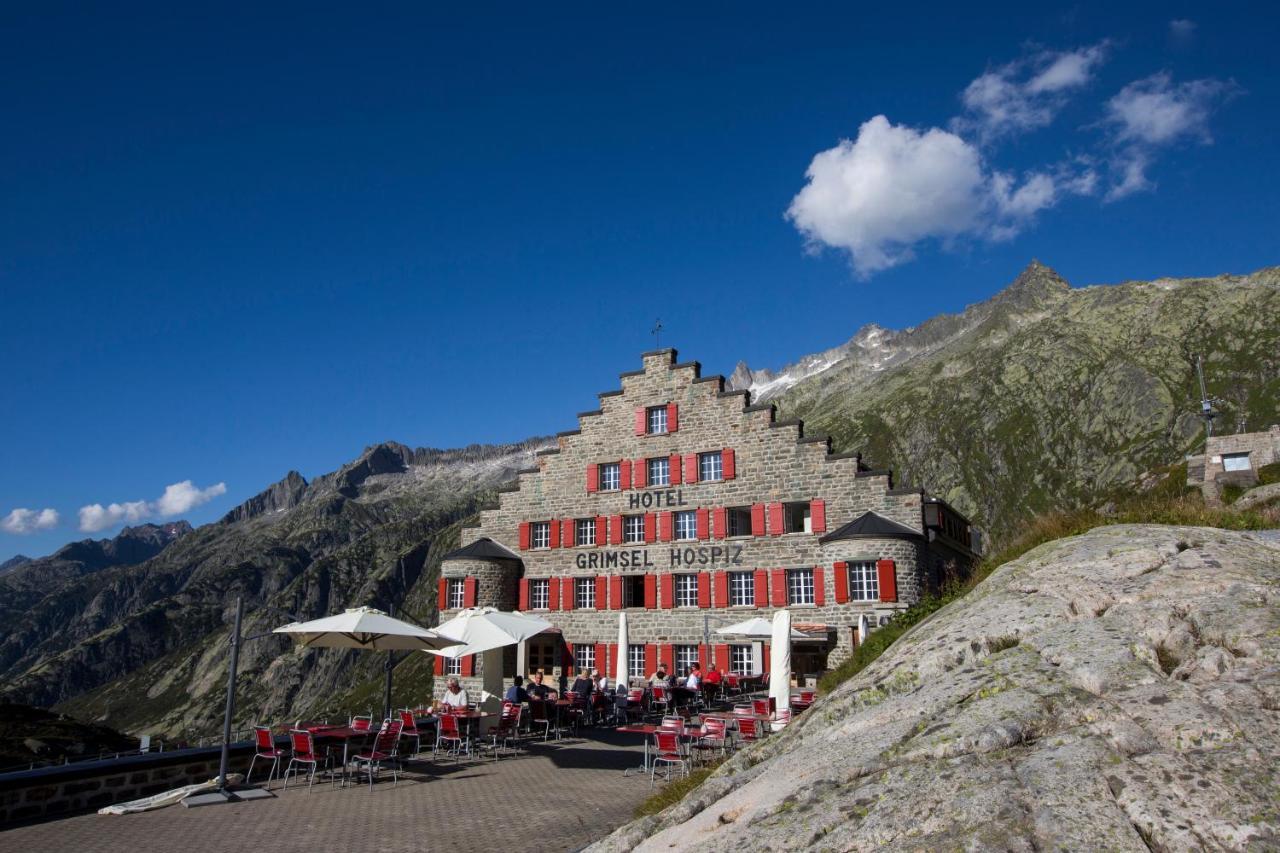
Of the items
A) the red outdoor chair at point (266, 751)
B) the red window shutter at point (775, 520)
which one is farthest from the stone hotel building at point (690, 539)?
the red outdoor chair at point (266, 751)

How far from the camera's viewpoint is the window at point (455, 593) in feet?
105

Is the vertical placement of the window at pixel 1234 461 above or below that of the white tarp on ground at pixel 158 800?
above

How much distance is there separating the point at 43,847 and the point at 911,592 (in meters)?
22.4

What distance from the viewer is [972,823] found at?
4.09 meters

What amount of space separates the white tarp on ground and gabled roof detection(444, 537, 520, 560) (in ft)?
64.7

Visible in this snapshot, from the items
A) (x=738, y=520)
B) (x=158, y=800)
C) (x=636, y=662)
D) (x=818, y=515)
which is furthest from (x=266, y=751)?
(x=738, y=520)

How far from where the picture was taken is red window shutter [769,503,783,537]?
28453mm

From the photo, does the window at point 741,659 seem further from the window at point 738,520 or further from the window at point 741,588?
the window at point 738,520

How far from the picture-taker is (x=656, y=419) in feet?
104

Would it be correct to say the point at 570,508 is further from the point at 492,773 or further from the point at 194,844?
the point at 194,844

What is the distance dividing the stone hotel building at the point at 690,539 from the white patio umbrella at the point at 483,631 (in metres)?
10.2

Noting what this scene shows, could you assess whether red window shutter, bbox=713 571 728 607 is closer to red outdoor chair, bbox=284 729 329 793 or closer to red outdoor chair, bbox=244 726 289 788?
red outdoor chair, bbox=284 729 329 793

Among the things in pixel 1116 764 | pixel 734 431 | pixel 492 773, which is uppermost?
pixel 734 431

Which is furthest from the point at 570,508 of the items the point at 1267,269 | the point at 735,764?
the point at 1267,269
